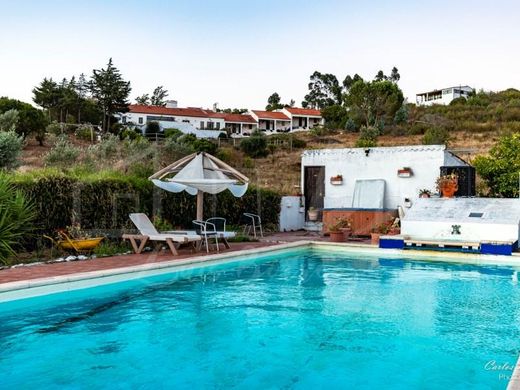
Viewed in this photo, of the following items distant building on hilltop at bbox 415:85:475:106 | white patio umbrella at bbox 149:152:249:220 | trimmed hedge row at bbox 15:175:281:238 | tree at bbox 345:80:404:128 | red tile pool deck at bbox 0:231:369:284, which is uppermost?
distant building on hilltop at bbox 415:85:475:106

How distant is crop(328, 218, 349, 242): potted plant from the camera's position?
50.0ft

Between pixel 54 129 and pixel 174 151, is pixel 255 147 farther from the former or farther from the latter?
pixel 54 129

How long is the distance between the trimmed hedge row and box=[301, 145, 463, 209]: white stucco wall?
496 cm

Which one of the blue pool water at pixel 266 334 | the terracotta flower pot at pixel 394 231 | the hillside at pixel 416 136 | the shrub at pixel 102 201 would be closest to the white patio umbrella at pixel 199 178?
the shrub at pixel 102 201

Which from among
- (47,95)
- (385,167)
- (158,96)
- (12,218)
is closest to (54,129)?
(47,95)

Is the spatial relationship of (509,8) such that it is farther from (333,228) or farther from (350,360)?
(350,360)

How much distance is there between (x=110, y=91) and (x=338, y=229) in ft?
153

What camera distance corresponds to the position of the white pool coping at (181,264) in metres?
7.72

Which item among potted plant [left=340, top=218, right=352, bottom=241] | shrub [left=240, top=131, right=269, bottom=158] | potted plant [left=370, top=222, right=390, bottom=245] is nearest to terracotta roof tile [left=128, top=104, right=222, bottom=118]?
shrub [left=240, top=131, right=269, bottom=158]

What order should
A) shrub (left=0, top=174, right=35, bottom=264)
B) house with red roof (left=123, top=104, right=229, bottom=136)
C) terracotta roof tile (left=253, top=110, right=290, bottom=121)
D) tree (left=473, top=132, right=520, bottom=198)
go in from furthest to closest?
terracotta roof tile (left=253, top=110, right=290, bottom=121)
house with red roof (left=123, top=104, right=229, bottom=136)
tree (left=473, top=132, right=520, bottom=198)
shrub (left=0, top=174, right=35, bottom=264)

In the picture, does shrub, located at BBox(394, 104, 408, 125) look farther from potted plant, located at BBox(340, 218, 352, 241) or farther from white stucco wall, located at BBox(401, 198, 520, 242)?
white stucco wall, located at BBox(401, 198, 520, 242)

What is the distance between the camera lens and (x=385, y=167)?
18375 mm

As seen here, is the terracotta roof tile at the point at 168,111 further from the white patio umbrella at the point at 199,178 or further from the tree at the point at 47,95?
the white patio umbrella at the point at 199,178

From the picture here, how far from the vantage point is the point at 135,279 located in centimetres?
937
